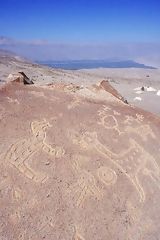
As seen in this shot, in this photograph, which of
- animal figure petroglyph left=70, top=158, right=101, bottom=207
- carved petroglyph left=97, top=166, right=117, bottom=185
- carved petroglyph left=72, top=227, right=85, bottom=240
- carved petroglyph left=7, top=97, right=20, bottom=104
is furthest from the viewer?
carved petroglyph left=7, top=97, right=20, bottom=104

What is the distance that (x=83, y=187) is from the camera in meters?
3.88

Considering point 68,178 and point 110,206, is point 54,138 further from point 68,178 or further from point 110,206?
point 110,206

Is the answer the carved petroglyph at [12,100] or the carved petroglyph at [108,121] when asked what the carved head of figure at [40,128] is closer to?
the carved petroglyph at [12,100]

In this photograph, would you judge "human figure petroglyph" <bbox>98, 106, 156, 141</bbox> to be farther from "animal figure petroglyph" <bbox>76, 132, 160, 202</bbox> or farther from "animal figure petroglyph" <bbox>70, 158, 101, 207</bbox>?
"animal figure petroglyph" <bbox>70, 158, 101, 207</bbox>

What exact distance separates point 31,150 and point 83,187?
69cm

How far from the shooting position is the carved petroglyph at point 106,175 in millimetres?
4066

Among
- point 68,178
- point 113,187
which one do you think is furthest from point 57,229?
point 113,187

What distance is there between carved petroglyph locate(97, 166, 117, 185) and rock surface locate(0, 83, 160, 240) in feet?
0.04

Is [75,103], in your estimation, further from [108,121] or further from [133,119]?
[133,119]

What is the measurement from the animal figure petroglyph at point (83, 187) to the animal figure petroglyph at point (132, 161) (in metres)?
0.43

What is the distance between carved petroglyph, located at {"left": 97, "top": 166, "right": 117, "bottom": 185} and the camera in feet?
13.3

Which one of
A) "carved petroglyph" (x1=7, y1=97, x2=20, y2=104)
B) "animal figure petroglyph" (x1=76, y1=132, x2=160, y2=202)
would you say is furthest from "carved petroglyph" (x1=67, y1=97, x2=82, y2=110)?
"carved petroglyph" (x1=7, y1=97, x2=20, y2=104)

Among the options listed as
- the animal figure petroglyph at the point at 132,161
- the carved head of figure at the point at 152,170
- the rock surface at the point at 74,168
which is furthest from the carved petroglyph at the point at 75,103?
the carved head of figure at the point at 152,170

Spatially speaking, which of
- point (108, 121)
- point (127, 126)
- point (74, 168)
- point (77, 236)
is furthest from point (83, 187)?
point (127, 126)
